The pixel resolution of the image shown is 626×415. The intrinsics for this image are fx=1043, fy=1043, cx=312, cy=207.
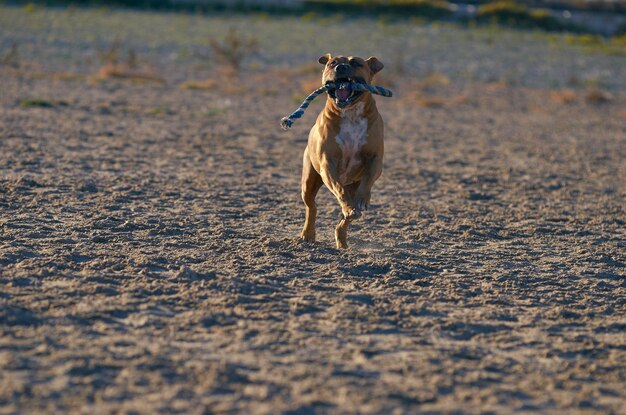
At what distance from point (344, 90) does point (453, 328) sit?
243 cm

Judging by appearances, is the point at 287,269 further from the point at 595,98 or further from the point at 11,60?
the point at 11,60

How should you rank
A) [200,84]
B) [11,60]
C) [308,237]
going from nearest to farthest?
[308,237] → [200,84] → [11,60]

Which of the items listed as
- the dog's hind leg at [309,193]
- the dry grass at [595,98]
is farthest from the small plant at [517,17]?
the dog's hind leg at [309,193]

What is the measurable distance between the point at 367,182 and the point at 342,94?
0.69 metres

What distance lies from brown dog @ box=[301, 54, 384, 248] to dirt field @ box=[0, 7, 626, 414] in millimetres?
466

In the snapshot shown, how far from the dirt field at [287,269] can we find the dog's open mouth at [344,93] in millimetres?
1163

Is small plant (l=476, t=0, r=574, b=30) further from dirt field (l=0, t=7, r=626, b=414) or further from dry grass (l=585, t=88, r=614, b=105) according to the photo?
dirt field (l=0, t=7, r=626, b=414)

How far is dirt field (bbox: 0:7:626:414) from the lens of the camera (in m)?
5.01

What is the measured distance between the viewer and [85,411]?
14.9 feet

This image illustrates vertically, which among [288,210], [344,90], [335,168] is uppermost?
[344,90]

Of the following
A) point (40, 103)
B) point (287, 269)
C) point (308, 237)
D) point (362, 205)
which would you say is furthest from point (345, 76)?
point (40, 103)

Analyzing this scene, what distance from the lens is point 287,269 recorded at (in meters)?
7.34

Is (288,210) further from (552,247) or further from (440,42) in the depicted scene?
(440,42)

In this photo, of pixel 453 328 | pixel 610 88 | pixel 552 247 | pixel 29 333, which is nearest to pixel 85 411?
pixel 29 333
